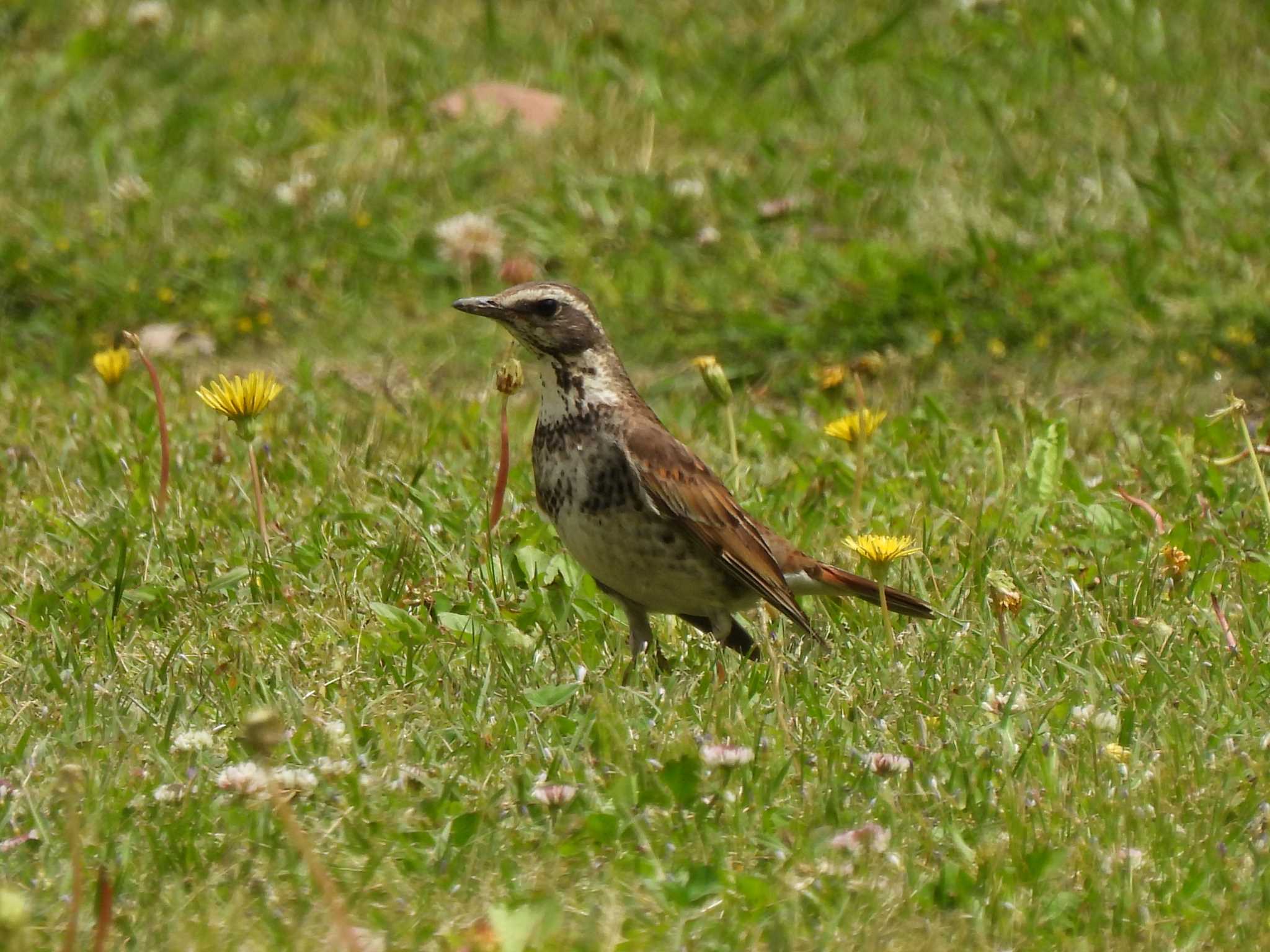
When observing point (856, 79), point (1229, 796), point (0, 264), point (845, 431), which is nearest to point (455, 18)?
point (856, 79)

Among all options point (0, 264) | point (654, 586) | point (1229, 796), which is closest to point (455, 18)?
point (0, 264)

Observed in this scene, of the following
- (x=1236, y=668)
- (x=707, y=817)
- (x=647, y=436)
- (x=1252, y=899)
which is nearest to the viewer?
(x=1252, y=899)

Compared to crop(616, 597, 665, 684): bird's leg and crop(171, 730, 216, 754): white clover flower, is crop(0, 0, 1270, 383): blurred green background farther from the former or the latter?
crop(171, 730, 216, 754): white clover flower

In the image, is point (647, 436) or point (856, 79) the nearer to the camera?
point (647, 436)

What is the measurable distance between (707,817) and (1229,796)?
1093mm

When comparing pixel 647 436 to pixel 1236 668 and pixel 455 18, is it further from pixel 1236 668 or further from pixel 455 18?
pixel 455 18

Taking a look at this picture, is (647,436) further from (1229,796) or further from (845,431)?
(1229,796)

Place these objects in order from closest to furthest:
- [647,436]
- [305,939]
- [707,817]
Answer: [305,939] < [707,817] < [647,436]

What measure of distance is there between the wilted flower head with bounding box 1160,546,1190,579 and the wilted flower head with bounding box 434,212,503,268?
4512mm

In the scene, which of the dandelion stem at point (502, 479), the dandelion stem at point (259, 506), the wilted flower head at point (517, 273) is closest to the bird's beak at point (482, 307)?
the dandelion stem at point (502, 479)

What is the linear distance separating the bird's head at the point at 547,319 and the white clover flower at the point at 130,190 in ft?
15.6

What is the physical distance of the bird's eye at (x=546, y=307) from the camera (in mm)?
5387

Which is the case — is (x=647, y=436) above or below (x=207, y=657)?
above

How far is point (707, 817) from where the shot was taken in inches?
162
